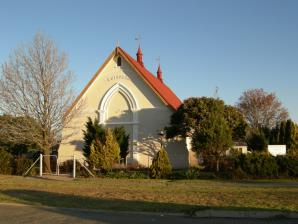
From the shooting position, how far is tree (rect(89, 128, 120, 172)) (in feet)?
91.6

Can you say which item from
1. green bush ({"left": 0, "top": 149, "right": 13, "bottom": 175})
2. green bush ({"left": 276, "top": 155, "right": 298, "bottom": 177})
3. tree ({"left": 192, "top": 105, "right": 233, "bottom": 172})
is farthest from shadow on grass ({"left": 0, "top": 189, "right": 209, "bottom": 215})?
green bush ({"left": 0, "top": 149, "right": 13, "bottom": 175})

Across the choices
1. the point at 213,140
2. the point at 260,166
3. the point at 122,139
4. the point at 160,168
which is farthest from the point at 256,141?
the point at 160,168

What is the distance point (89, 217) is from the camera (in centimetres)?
1152

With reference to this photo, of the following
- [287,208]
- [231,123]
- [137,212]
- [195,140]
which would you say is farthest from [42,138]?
[287,208]

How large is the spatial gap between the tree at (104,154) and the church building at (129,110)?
323 inches

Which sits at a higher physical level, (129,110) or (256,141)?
(129,110)

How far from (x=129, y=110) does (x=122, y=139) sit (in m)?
4.85

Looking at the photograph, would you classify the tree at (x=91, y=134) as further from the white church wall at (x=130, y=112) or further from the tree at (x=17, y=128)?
the white church wall at (x=130, y=112)

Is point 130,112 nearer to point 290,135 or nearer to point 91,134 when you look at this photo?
point 91,134

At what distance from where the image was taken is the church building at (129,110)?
121ft

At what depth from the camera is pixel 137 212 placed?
482 inches

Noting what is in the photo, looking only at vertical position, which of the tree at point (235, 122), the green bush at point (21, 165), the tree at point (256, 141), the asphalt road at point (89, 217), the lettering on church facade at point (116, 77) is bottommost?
the asphalt road at point (89, 217)

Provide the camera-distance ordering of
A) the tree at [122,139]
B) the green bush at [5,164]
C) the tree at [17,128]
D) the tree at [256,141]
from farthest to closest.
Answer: the tree at [256,141] < the tree at [122,139] < the tree at [17,128] < the green bush at [5,164]

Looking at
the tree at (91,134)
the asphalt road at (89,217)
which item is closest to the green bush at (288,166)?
the tree at (91,134)
